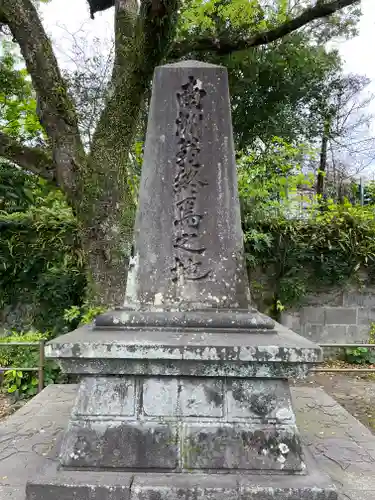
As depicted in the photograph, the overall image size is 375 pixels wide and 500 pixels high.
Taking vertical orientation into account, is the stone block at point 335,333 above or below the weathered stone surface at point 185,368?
below

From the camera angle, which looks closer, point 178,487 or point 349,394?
point 178,487

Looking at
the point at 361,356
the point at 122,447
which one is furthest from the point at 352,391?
the point at 122,447

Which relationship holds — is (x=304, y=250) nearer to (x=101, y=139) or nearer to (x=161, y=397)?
(x=101, y=139)

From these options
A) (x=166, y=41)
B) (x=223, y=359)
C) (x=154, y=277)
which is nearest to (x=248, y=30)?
(x=166, y=41)

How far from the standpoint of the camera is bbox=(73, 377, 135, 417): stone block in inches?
102

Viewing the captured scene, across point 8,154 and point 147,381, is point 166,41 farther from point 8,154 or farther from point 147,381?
point 147,381

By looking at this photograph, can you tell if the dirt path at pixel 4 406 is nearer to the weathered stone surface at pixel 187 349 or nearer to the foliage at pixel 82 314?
the foliage at pixel 82 314

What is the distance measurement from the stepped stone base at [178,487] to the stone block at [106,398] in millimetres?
346

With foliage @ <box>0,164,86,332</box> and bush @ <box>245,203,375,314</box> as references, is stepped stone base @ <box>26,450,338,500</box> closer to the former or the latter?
foliage @ <box>0,164,86,332</box>

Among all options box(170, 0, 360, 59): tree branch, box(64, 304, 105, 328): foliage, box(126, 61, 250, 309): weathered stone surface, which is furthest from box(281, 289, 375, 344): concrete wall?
box(126, 61, 250, 309): weathered stone surface

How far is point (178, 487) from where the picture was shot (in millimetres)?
2359

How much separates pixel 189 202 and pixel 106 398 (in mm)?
1475

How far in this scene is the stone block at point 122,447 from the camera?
2525 millimetres

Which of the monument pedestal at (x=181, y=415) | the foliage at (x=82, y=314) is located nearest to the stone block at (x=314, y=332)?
the foliage at (x=82, y=314)
